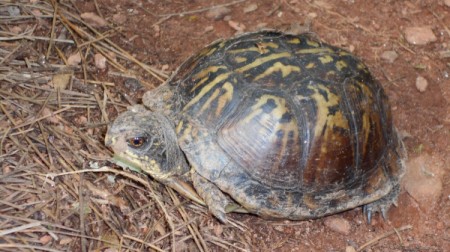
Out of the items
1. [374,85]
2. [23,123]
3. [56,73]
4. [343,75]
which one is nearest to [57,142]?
[23,123]

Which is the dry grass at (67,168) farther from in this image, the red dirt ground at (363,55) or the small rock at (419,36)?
the small rock at (419,36)

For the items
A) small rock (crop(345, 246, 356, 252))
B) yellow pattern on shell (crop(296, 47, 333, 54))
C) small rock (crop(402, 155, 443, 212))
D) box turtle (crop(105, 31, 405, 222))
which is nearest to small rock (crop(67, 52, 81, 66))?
box turtle (crop(105, 31, 405, 222))

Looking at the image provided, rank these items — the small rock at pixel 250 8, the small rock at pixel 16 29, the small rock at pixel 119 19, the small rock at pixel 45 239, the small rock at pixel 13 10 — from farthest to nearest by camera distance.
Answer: the small rock at pixel 250 8 < the small rock at pixel 119 19 < the small rock at pixel 13 10 < the small rock at pixel 16 29 < the small rock at pixel 45 239

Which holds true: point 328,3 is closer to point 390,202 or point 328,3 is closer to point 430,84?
point 430,84

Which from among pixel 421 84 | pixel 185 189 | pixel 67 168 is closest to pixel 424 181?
pixel 421 84

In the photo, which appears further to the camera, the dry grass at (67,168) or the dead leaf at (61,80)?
the dead leaf at (61,80)

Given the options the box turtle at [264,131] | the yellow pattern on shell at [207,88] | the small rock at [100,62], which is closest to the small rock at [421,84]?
the box turtle at [264,131]

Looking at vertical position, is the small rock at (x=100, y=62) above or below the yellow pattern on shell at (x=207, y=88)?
below

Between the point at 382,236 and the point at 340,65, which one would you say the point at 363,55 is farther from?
the point at 382,236
